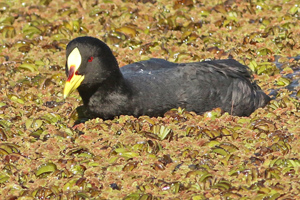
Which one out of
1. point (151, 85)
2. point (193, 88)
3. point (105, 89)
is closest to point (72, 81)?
point (105, 89)

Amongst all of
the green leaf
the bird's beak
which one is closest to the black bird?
the bird's beak

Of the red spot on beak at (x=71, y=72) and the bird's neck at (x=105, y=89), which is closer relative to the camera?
the red spot on beak at (x=71, y=72)

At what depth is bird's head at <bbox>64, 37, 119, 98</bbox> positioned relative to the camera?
6523 millimetres

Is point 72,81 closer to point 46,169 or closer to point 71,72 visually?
point 71,72

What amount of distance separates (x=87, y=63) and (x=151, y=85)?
2.86 feet

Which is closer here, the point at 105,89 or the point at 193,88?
the point at 105,89

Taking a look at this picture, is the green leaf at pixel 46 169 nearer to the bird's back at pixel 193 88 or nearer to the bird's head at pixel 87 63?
the bird's head at pixel 87 63

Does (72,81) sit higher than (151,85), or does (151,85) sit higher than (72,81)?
(72,81)

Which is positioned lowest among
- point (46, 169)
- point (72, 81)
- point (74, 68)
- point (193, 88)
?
point (46, 169)

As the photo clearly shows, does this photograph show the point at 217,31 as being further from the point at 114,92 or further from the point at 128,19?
the point at 114,92

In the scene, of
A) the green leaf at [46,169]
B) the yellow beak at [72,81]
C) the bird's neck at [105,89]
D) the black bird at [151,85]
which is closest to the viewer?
the green leaf at [46,169]

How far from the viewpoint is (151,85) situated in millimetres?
7000

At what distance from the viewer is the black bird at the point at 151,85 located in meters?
6.60

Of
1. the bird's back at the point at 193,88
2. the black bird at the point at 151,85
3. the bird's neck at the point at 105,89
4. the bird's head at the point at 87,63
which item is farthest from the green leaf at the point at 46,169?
the bird's back at the point at 193,88
